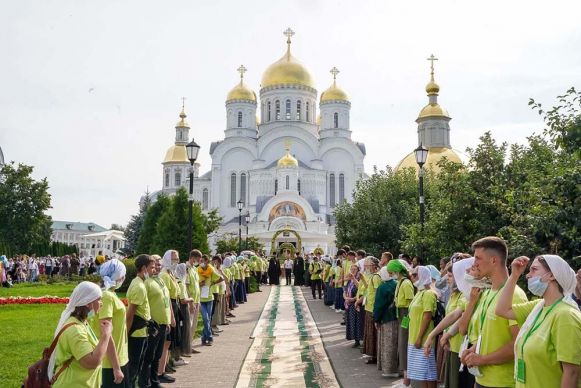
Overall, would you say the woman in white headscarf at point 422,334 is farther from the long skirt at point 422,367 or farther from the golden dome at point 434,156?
the golden dome at point 434,156

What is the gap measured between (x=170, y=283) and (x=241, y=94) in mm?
56095

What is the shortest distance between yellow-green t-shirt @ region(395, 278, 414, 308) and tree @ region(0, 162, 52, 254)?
37337 millimetres

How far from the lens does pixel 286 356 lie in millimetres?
10359

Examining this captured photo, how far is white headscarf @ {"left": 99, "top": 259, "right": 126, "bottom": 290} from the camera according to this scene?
18.2ft

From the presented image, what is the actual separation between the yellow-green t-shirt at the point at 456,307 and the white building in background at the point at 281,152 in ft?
158

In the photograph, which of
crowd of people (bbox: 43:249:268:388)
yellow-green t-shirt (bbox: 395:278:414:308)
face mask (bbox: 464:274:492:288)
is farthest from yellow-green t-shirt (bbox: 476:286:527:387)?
yellow-green t-shirt (bbox: 395:278:414:308)

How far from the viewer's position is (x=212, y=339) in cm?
1207

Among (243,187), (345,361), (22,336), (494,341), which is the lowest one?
→ (345,361)

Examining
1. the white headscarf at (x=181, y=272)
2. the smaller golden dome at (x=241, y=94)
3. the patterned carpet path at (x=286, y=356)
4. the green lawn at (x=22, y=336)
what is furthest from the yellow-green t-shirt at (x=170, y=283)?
the smaller golden dome at (x=241, y=94)

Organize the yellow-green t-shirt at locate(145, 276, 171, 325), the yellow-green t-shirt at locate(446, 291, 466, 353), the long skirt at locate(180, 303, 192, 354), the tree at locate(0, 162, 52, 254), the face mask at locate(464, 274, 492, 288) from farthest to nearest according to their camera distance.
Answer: the tree at locate(0, 162, 52, 254) → the long skirt at locate(180, 303, 192, 354) → the yellow-green t-shirt at locate(145, 276, 171, 325) → the yellow-green t-shirt at locate(446, 291, 466, 353) → the face mask at locate(464, 274, 492, 288)

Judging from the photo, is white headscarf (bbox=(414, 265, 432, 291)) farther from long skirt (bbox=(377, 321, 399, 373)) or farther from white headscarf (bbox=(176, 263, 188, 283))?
white headscarf (bbox=(176, 263, 188, 283))

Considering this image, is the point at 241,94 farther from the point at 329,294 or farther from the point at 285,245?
the point at 329,294

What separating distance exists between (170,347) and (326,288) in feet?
38.4

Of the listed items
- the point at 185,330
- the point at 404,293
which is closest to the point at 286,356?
the point at 185,330
